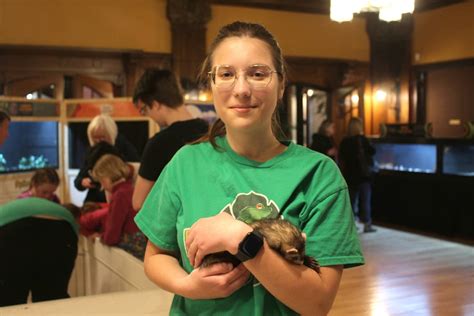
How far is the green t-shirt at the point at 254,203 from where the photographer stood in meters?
1.05

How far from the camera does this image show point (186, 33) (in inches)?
397

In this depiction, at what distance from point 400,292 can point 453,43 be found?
23.3 feet

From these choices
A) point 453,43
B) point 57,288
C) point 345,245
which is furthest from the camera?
point 453,43

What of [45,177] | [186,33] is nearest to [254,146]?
[45,177]

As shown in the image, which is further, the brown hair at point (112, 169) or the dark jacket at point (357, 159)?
the dark jacket at point (357, 159)

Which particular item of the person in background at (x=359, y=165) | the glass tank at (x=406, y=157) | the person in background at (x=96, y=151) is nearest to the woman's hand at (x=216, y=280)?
the person in background at (x=96, y=151)

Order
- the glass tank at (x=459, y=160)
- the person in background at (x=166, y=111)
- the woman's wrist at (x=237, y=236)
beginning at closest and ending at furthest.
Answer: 1. the woman's wrist at (x=237, y=236)
2. the person in background at (x=166, y=111)
3. the glass tank at (x=459, y=160)

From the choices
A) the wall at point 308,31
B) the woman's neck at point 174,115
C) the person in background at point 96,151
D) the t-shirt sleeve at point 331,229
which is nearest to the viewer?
the t-shirt sleeve at point 331,229

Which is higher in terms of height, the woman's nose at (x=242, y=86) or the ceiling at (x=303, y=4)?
the ceiling at (x=303, y=4)

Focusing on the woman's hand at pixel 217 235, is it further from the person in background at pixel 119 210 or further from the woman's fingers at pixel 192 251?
the person in background at pixel 119 210

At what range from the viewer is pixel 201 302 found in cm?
109

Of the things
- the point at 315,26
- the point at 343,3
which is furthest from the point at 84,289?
the point at 315,26

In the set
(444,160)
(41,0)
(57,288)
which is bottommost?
(57,288)

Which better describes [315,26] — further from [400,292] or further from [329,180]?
[329,180]
